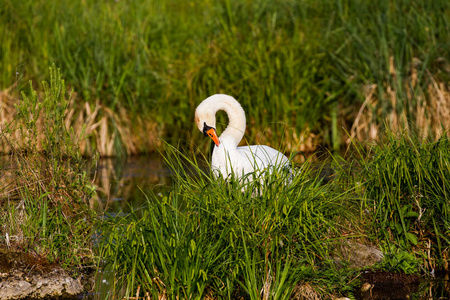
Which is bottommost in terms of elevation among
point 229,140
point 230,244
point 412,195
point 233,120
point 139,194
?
point 139,194

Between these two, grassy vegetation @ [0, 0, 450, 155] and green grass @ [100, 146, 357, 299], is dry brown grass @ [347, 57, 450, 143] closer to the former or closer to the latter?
grassy vegetation @ [0, 0, 450, 155]

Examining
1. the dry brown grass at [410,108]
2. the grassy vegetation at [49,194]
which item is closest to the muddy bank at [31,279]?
the grassy vegetation at [49,194]

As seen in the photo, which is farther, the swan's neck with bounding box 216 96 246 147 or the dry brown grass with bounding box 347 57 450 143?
the dry brown grass with bounding box 347 57 450 143

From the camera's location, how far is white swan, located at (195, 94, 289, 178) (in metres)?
5.27

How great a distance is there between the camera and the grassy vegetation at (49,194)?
4.43 m

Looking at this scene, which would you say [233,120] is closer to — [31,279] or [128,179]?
[31,279]

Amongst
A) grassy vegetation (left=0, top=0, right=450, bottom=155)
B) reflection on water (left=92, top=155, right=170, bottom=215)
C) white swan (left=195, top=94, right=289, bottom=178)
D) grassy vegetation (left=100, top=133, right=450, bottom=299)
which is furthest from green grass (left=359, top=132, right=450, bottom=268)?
grassy vegetation (left=0, top=0, right=450, bottom=155)

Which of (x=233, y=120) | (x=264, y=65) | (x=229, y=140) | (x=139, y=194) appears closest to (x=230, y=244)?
(x=229, y=140)

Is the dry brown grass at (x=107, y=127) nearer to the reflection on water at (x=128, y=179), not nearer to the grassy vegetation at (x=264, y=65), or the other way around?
the grassy vegetation at (x=264, y=65)

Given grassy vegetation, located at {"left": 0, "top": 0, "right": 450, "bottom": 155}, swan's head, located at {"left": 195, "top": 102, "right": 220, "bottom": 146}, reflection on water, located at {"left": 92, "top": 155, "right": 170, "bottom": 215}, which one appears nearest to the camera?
swan's head, located at {"left": 195, "top": 102, "right": 220, "bottom": 146}

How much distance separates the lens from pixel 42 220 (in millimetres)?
4449

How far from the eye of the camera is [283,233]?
404cm

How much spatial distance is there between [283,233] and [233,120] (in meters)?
1.91

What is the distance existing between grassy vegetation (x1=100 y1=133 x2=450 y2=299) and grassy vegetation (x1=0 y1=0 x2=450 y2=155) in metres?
4.06
